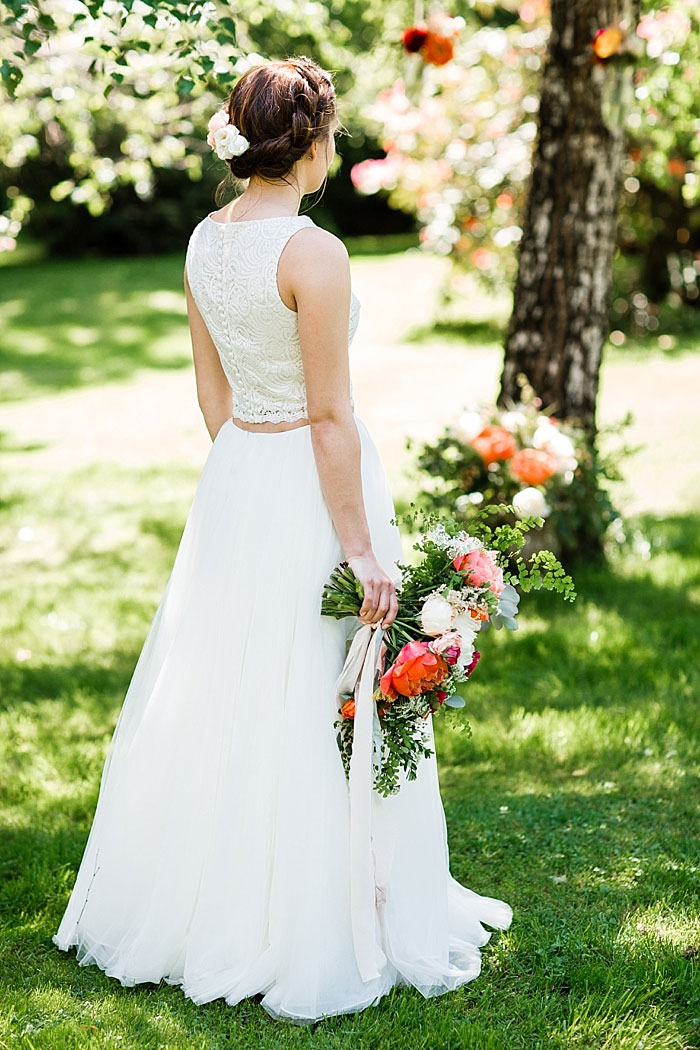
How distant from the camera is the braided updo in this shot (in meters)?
2.40

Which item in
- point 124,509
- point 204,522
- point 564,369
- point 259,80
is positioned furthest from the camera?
point 124,509

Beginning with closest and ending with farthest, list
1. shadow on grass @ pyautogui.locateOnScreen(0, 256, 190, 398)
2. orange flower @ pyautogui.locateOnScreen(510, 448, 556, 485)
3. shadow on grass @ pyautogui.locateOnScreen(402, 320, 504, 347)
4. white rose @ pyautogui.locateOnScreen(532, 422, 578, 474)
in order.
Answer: orange flower @ pyautogui.locateOnScreen(510, 448, 556, 485)
white rose @ pyautogui.locateOnScreen(532, 422, 578, 474)
shadow on grass @ pyautogui.locateOnScreen(0, 256, 190, 398)
shadow on grass @ pyautogui.locateOnScreen(402, 320, 504, 347)

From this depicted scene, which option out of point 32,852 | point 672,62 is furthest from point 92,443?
point 32,852

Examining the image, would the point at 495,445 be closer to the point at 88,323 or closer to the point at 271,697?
the point at 271,697

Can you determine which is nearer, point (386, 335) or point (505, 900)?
point (505, 900)

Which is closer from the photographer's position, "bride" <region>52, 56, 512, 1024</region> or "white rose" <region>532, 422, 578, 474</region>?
"bride" <region>52, 56, 512, 1024</region>

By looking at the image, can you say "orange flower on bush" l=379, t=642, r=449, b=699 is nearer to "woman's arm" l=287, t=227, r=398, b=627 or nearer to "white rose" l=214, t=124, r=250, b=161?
"woman's arm" l=287, t=227, r=398, b=627

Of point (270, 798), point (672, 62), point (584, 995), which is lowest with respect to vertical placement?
point (584, 995)

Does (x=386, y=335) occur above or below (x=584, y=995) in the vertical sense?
below

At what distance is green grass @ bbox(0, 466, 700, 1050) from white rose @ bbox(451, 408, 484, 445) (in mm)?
872

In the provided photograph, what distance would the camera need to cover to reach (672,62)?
5590 millimetres

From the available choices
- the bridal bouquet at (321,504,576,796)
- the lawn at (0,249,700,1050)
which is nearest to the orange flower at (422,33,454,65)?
the lawn at (0,249,700,1050)

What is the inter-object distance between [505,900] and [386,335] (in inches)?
409

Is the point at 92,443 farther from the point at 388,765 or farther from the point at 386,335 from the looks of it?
the point at 388,765
